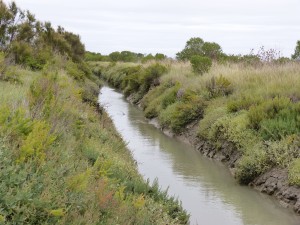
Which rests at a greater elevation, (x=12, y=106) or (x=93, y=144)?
(x=12, y=106)

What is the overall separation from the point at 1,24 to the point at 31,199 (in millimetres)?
20263

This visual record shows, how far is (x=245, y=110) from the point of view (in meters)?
15.7

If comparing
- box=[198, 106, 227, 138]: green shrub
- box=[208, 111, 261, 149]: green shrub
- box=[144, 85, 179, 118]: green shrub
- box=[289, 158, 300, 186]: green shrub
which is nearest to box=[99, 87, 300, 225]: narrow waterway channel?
box=[289, 158, 300, 186]: green shrub

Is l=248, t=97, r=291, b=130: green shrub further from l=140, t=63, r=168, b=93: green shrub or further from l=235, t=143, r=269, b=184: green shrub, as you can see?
l=140, t=63, r=168, b=93: green shrub

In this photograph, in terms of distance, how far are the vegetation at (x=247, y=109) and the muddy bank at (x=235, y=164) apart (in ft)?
0.64

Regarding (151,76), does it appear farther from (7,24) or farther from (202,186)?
(202,186)

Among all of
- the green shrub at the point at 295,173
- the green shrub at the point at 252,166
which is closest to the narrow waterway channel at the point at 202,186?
the green shrub at the point at 252,166

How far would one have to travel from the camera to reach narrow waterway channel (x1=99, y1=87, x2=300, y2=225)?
9.97 metres

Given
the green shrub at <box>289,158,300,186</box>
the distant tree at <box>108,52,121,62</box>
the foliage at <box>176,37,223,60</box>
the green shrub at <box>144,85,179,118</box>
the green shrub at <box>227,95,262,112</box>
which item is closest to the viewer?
the green shrub at <box>289,158,300,186</box>

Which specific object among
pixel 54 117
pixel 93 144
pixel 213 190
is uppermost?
pixel 54 117

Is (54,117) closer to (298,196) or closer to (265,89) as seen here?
(298,196)

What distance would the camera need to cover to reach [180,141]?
1853 cm

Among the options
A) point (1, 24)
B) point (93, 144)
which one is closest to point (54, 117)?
point (93, 144)

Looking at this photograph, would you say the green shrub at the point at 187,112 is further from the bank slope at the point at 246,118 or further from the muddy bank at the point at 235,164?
the muddy bank at the point at 235,164
